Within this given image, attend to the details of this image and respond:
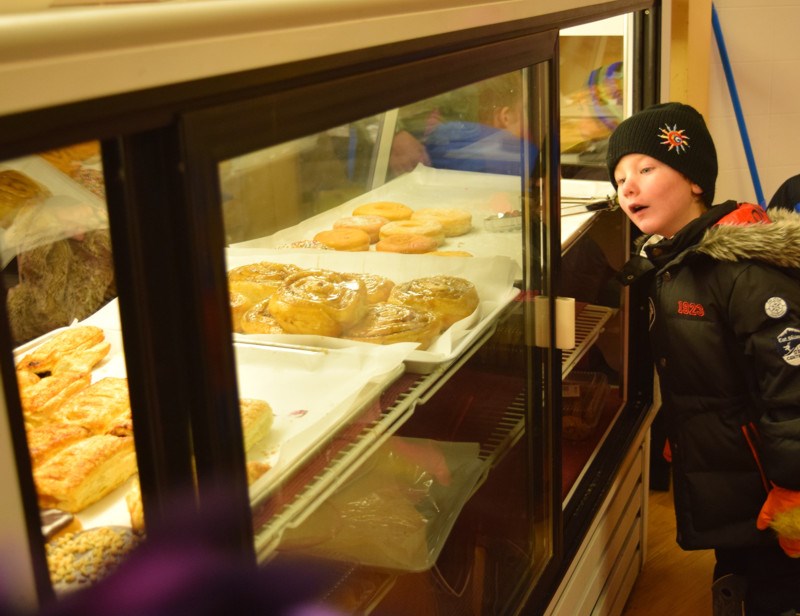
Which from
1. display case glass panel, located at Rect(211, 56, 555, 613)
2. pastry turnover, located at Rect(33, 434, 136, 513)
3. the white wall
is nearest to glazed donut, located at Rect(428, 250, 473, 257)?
display case glass panel, located at Rect(211, 56, 555, 613)

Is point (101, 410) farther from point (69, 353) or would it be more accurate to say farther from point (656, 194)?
point (656, 194)

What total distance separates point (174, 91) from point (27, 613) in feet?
1.37

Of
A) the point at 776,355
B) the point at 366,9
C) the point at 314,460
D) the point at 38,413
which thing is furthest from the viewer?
Answer: the point at 776,355

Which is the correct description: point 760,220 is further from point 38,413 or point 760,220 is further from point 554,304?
point 38,413

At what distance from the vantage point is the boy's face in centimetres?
208

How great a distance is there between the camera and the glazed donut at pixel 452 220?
6.19ft

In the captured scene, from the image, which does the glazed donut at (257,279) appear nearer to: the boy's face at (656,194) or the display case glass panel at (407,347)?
the display case glass panel at (407,347)

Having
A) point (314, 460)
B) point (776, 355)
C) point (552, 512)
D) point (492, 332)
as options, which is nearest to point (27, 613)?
point (314, 460)

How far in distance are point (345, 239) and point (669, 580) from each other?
5.53ft

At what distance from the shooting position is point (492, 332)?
1.71 m

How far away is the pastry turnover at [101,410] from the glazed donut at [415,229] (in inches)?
24.0

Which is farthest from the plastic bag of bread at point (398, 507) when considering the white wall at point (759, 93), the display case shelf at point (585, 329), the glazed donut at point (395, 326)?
the white wall at point (759, 93)

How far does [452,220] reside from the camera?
1.90 meters

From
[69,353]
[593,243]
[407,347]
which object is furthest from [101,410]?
[593,243]
